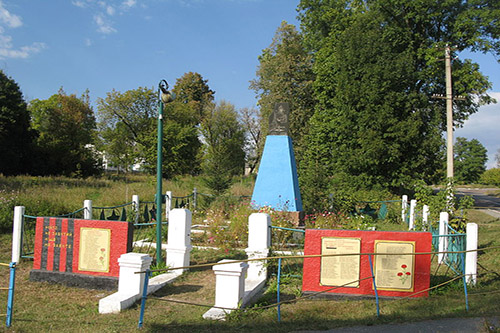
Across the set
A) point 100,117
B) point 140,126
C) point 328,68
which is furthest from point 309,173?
point 100,117

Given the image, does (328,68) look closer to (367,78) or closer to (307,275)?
(367,78)

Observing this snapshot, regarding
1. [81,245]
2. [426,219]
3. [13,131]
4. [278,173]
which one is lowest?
[81,245]

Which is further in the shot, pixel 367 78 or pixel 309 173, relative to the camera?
pixel 367 78

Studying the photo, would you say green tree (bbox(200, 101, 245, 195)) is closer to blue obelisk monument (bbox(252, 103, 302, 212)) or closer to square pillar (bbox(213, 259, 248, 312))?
blue obelisk monument (bbox(252, 103, 302, 212))

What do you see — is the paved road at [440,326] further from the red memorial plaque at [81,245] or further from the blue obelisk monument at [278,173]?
the blue obelisk monument at [278,173]

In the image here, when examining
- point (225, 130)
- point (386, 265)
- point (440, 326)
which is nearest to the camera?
point (440, 326)

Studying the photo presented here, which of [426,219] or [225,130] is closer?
[426,219]

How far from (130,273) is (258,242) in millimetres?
2356

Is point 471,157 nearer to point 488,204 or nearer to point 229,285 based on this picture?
point 488,204

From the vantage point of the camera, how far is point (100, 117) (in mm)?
44812

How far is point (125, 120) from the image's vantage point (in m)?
44.1

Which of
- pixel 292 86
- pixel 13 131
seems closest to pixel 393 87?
pixel 292 86

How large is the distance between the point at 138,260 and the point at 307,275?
271 centimetres

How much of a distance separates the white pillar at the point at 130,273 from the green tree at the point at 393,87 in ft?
58.0
